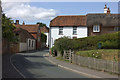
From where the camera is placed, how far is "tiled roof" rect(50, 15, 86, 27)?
4034cm

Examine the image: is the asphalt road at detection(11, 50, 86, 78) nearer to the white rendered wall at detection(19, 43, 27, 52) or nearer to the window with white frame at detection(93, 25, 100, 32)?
the window with white frame at detection(93, 25, 100, 32)

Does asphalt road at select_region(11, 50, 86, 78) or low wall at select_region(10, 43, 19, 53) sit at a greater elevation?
low wall at select_region(10, 43, 19, 53)

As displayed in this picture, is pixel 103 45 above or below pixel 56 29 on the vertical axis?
below

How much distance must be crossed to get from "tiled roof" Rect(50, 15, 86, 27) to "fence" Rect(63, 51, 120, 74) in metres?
19.4

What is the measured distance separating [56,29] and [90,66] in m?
23.3

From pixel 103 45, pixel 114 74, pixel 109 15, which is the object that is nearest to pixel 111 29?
pixel 109 15

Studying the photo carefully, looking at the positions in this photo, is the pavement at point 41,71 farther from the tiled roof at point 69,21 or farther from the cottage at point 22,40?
the cottage at point 22,40

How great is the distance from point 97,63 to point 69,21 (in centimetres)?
2574

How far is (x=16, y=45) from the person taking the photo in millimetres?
41438

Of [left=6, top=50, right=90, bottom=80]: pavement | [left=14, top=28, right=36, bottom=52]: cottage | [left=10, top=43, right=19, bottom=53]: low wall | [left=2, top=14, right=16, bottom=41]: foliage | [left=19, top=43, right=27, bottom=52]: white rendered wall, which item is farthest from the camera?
[left=14, top=28, right=36, bottom=52]: cottage

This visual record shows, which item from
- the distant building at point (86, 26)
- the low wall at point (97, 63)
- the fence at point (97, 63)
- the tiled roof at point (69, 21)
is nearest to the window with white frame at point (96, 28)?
the distant building at point (86, 26)

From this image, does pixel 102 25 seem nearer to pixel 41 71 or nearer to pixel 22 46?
pixel 22 46

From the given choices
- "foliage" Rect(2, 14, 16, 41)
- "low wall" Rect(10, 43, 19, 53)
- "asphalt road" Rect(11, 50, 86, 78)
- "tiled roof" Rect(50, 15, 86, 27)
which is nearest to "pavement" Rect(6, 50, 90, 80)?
"asphalt road" Rect(11, 50, 86, 78)

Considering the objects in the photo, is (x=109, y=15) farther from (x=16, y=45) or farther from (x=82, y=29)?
(x=16, y=45)
